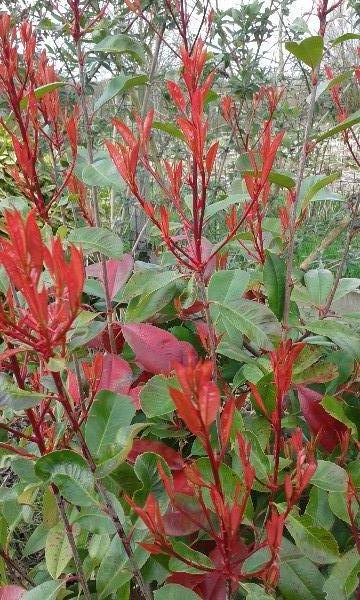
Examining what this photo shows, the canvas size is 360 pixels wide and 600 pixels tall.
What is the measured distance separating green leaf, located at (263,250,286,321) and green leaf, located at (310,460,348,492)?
37cm

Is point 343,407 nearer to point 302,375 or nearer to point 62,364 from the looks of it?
point 302,375

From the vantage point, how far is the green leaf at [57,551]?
0.94 meters

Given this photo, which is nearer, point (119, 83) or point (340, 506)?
point (340, 506)

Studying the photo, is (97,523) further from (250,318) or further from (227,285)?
(227,285)

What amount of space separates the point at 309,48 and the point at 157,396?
58cm

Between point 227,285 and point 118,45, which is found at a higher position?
point 118,45

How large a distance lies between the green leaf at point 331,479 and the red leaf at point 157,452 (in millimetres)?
236

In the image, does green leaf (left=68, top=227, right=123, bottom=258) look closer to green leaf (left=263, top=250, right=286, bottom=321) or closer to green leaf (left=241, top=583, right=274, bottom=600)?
green leaf (left=263, top=250, right=286, bottom=321)

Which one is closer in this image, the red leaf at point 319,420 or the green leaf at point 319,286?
the red leaf at point 319,420

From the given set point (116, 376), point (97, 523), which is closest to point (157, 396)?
point (116, 376)

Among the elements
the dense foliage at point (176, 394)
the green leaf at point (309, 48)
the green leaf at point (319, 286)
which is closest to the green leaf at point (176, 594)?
the dense foliage at point (176, 394)

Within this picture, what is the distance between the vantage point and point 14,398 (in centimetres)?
69

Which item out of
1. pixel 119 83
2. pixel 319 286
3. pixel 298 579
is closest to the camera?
pixel 298 579

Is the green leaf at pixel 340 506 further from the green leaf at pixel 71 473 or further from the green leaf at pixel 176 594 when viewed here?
the green leaf at pixel 71 473
